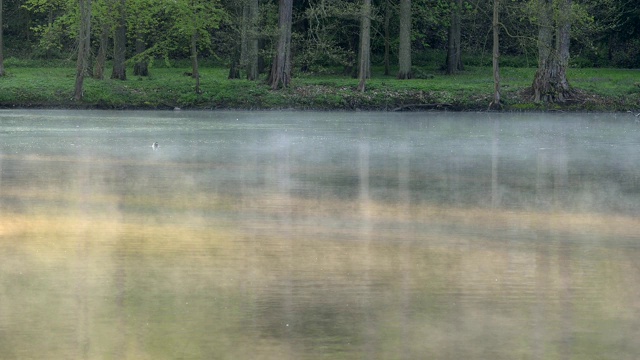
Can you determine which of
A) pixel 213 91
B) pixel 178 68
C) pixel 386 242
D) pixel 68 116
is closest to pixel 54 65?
pixel 178 68

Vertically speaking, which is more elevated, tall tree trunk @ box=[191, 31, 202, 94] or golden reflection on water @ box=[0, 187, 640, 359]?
tall tree trunk @ box=[191, 31, 202, 94]

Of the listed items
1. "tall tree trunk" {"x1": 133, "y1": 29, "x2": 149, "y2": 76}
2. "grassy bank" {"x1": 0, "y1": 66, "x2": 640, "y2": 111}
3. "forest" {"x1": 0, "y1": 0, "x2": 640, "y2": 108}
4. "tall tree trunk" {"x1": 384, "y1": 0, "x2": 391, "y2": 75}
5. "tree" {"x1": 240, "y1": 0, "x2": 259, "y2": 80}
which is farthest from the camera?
"tall tree trunk" {"x1": 384, "y1": 0, "x2": 391, "y2": 75}

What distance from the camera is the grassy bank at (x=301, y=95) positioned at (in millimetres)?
48406

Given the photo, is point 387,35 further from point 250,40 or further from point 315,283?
point 315,283

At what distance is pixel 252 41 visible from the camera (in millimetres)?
54750

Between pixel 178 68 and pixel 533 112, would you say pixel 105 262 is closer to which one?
pixel 533 112

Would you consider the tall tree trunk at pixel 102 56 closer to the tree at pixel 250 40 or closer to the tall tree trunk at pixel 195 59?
the tall tree trunk at pixel 195 59

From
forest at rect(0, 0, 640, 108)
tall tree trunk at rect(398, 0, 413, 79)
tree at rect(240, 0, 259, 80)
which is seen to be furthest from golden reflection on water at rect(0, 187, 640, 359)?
tall tree trunk at rect(398, 0, 413, 79)

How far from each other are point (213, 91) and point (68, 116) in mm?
9910

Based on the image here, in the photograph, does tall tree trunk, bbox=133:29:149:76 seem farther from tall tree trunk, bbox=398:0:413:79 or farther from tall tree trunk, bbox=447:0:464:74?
tall tree trunk, bbox=447:0:464:74

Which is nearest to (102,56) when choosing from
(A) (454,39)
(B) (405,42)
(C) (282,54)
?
(C) (282,54)

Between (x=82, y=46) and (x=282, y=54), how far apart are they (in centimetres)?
832

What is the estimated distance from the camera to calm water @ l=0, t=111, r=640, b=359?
7.87m

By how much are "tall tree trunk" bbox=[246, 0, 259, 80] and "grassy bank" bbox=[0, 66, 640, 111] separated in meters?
1.92
